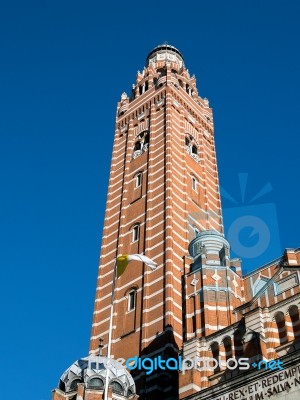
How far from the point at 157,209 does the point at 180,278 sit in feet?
21.0

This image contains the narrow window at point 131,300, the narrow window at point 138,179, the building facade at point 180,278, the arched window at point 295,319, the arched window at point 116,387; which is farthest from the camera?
the narrow window at point 138,179

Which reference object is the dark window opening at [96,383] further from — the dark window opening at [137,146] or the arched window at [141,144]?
the dark window opening at [137,146]

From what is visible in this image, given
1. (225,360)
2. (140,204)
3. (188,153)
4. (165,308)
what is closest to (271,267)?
(165,308)

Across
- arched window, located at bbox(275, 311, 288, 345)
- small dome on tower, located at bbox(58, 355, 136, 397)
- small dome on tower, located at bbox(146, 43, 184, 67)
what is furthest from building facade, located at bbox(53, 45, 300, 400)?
small dome on tower, located at bbox(146, 43, 184, 67)

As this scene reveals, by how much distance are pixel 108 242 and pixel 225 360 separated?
18.1m

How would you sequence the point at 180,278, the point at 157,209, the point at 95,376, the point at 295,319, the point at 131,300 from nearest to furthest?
the point at 295,319 → the point at 95,376 → the point at 180,278 → the point at 131,300 → the point at 157,209

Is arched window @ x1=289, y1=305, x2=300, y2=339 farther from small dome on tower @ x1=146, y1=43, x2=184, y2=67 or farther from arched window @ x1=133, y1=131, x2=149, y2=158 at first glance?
small dome on tower @ x1=146, y1=43, x2=184, y2=67

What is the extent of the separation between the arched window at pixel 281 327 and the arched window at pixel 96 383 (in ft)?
25.6

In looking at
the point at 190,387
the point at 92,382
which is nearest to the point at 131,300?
the point at 92,382

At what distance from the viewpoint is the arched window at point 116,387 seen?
2598 centimetres

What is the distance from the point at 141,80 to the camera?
189 feet

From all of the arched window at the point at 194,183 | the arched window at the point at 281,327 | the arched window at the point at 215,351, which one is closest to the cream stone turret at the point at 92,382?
the arched window at the point at 215,351

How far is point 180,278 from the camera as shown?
118 ft

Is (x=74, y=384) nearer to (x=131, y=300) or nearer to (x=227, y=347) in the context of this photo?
(x=227, y=347)
